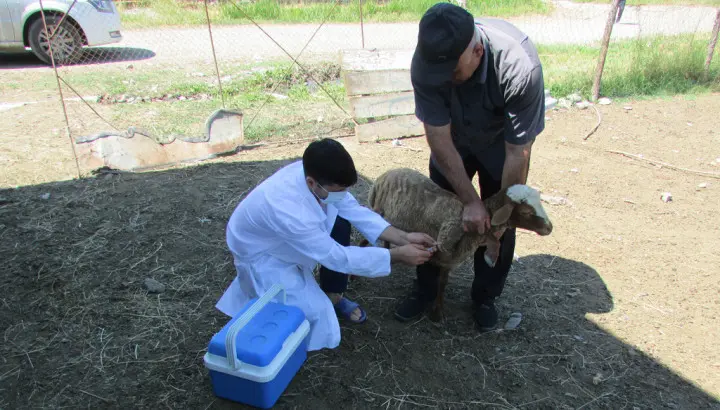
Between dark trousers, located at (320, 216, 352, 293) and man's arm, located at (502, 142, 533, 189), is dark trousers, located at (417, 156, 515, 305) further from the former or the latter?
dark trousers, located at (320, 216, 352, 293)

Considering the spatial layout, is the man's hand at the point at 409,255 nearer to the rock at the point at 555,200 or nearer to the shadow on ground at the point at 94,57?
the rock at the point at 555,200

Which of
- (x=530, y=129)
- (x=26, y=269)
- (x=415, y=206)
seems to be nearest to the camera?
(x=530, y=129)

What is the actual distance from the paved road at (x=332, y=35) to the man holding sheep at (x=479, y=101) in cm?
835

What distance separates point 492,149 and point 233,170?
3.35 metres

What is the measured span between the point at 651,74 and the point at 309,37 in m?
7.07

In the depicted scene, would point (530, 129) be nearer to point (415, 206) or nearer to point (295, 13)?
A: point (415, 206)

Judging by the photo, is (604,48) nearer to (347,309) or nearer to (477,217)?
(477,217)

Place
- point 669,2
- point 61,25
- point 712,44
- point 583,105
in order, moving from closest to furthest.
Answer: point 583,105, point 712,44, point 61,25, point 669,2

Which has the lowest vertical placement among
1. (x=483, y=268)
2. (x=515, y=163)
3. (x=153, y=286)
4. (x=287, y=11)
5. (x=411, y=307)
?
(x=411, y=307)

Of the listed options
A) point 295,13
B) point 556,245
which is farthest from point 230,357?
point 295,13

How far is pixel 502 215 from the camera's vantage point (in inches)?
116

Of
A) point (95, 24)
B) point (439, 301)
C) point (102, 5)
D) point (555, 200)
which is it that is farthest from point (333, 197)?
point (102, 5)

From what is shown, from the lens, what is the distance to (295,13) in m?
12.7

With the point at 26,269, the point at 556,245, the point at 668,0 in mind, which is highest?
the point at 668,0
